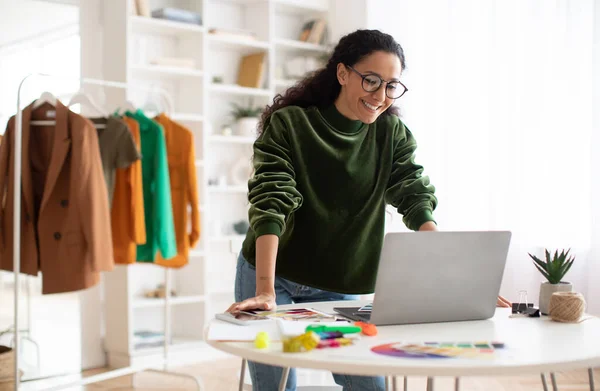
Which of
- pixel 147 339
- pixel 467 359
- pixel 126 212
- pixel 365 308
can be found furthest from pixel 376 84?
pixel 147 339

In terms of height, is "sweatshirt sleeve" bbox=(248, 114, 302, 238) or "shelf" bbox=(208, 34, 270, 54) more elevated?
"shelf" bbox=(208, 34, 270, 54)

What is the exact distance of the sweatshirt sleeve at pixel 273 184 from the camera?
1605 mm

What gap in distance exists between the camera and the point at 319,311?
156 cm

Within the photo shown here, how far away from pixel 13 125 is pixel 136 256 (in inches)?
32.5

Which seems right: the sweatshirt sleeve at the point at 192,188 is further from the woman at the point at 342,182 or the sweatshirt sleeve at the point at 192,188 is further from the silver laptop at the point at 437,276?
the silver laptop at the point at 437,276

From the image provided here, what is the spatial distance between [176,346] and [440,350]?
324 cm

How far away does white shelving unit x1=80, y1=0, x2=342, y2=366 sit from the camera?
4035 mm

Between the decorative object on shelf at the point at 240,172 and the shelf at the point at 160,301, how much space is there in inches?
31.0

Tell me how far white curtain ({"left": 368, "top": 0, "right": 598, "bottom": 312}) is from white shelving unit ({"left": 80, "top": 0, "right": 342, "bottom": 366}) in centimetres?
98

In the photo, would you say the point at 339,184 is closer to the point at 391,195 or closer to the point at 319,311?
the point at 391,195

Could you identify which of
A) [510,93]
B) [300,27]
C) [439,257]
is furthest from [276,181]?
[300,27]

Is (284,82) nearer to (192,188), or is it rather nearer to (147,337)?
(192,188)

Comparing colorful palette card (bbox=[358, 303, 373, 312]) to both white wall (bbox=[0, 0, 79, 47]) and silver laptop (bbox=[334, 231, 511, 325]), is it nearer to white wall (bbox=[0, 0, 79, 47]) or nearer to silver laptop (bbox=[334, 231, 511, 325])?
silver laptop (bbox=[334, 231, 511, 325])

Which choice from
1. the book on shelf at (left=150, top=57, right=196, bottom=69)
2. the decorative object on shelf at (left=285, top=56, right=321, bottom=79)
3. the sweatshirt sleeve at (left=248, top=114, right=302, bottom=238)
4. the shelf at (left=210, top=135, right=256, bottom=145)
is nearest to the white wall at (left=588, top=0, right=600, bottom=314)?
the decorative object on shelf at (left=285, top=56, right=321, bottom=79)
